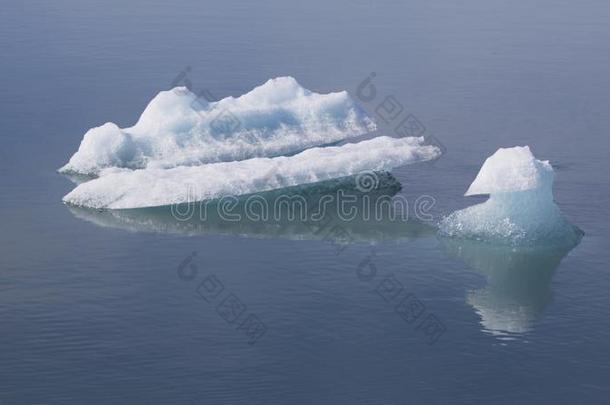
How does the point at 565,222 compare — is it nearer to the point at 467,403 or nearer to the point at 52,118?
the point at 467,403

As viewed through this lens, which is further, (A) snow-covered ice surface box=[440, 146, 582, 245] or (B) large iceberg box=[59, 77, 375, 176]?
(B) large iceberg box=[59, 77, 375, 176]

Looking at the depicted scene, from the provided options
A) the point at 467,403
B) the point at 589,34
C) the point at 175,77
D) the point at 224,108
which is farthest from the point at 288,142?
the point at 589,34

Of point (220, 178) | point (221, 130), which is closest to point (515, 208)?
point (220, 178)

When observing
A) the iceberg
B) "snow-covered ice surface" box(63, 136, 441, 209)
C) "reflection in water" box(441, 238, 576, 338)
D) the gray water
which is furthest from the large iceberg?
"reflection in water" box(441, 238, 576, 338)

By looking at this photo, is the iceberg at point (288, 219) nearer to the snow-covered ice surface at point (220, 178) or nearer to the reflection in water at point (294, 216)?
the reflection in water at point (294, 216)

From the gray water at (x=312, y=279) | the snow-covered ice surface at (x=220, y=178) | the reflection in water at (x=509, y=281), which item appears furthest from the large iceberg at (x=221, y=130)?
the reflection in water at (x=509, y=281)

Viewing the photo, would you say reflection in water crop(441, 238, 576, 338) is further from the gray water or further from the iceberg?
the iceberg
